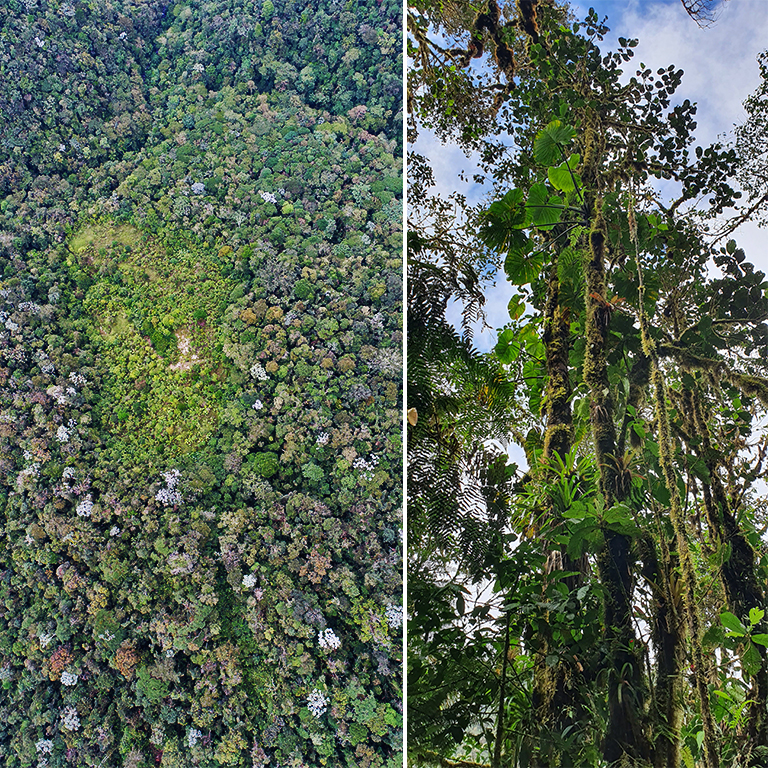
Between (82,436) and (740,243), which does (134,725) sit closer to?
(82,436)

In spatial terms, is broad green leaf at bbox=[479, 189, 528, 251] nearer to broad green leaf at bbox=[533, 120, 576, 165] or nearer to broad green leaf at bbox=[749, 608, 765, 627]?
broad green leaf at bbox=[533, 120, 576, 165]

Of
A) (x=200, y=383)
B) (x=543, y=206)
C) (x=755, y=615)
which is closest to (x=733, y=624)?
(x=755, y=615)

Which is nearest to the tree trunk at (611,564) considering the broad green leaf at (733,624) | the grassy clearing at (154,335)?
the broad green leaf at (733,624)

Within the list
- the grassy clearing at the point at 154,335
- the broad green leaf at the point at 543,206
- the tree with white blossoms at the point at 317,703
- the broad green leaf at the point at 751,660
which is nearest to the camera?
the broad green leaf at the point at 751,660

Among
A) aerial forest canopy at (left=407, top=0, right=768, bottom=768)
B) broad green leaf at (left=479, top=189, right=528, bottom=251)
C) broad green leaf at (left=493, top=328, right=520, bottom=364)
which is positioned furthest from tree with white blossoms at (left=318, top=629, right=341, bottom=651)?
broad green leaf at (left=479, top=189, right=528, bottom=251)

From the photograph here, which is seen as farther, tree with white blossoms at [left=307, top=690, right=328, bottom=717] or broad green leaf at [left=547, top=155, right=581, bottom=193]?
tree with white blossoms at [left=307, top=690, right=328, bottom=717]

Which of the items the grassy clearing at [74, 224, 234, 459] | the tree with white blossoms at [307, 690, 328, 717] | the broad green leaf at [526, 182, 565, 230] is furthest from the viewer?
the grassy clearing at [74, 224, 234, 459]

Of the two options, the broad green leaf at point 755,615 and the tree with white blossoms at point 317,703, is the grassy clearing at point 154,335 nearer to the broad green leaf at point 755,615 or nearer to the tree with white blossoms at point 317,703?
the tree with white blossoms at point 317,703

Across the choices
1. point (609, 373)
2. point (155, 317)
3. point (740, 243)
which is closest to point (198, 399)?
point (155, 317)
